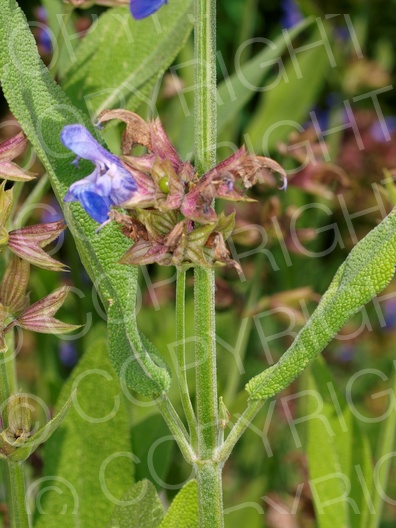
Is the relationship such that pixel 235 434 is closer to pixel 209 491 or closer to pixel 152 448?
pixel 209 491

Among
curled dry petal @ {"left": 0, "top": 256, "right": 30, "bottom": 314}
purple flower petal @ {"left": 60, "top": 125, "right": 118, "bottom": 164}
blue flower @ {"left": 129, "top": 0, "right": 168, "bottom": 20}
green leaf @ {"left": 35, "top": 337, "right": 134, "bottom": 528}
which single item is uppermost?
blue flower @ {"left": 129, "top": 0, "right": 168, "bottom": 20}

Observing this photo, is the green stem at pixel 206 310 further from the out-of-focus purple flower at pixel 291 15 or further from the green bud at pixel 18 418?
the out-of-focus purple flower at pixel 291 15

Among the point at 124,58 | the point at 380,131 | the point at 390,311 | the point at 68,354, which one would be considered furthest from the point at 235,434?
the point at 390,311

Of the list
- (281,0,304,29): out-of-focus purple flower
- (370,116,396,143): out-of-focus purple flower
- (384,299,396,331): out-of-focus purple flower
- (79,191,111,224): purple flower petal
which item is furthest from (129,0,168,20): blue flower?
(384,299,396,331): out-of-focus purple flower

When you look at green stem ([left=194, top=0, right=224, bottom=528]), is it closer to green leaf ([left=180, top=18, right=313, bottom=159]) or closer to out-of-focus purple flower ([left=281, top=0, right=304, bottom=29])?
green leaf ([left=180, top=18, right=313, bottom=159])

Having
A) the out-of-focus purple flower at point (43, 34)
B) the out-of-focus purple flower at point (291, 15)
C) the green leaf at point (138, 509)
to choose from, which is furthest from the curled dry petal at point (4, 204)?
the out-of-focus purple flower at point (291, 15)

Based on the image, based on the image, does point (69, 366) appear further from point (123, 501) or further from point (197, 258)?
point (197, 258)
